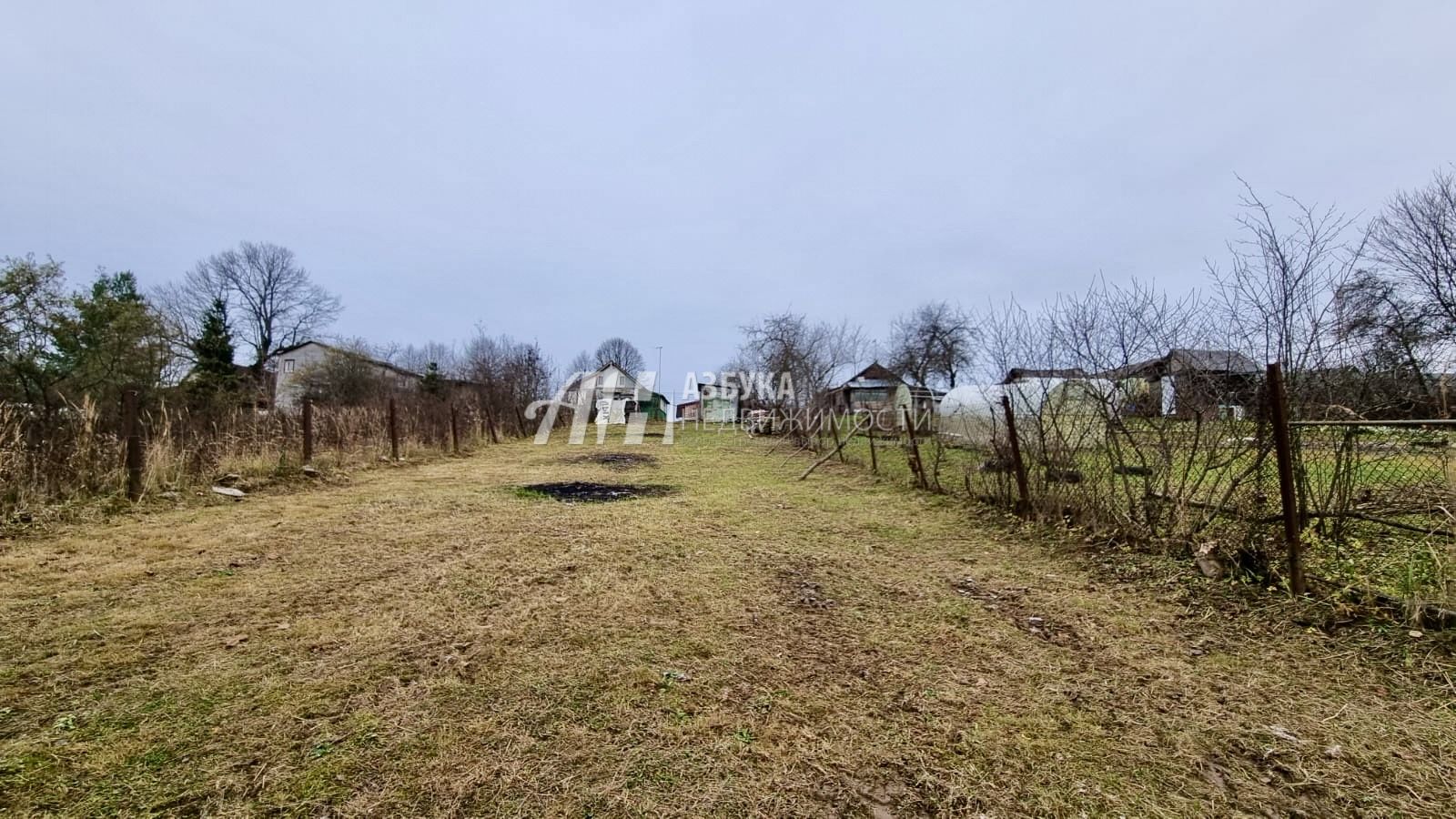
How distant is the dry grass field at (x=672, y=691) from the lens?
1.58m

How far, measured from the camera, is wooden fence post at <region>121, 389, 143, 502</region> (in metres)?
5.34

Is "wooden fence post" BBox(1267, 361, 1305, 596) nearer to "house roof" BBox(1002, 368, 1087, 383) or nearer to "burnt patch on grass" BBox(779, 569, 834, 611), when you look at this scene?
"house roof" BBox(1002, 368, 1087, 383)

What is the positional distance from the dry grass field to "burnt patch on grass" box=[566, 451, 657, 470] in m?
6.76

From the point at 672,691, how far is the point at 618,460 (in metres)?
9.94

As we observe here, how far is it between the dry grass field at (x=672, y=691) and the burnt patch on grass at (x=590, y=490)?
8.99ft

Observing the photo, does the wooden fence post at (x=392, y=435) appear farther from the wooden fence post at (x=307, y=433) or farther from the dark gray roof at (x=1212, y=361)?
the dark gray roof at (x=1212, y=361)

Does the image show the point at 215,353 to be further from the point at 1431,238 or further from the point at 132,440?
the point at 1431,238

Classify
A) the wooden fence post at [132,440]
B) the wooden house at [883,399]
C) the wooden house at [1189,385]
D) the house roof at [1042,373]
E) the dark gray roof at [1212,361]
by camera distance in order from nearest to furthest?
1. the wooden house at [1189,385]
2. the dark gray roof at [1212,361]
3. the house roof at [1042,373]
4. the wooden fence post at [132,440]
5. the wooden house at [883,399]

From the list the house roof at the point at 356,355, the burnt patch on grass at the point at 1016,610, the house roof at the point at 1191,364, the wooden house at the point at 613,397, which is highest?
the house roof at the point at 356,355

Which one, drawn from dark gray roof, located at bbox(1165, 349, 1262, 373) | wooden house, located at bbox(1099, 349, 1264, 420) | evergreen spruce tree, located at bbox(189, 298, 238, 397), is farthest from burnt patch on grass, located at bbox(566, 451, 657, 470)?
evergreen spruce tree, located at bbox(189, 298, 238, 397)

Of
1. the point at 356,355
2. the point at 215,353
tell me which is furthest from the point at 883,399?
the point at 215,353

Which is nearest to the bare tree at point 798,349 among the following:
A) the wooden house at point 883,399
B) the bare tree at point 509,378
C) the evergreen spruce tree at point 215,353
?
the wooden house at point 883,399

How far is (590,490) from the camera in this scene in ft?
24.5

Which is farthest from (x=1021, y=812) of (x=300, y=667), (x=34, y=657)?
(x=34, y=657)
